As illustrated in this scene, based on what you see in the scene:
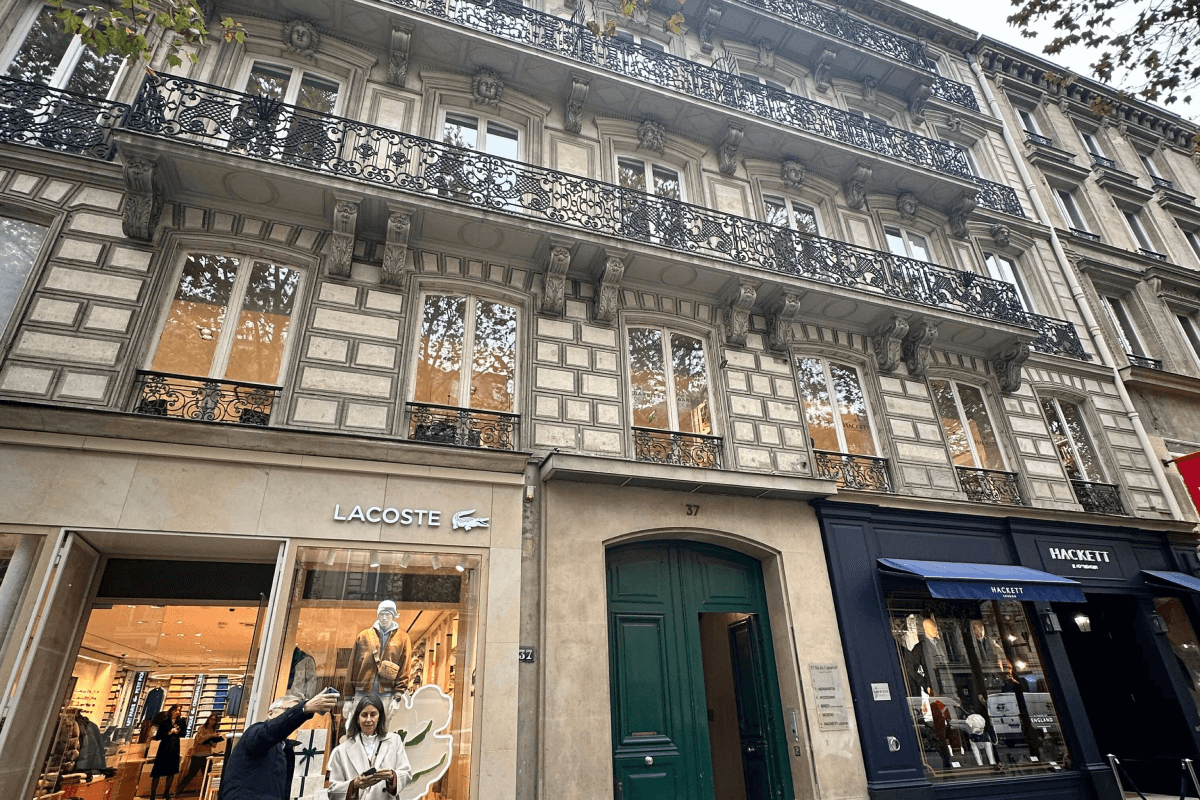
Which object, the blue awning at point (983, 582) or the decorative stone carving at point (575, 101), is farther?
the decorative stone carving at point (575, 101)

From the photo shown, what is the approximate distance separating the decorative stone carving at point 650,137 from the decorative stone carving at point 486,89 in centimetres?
269

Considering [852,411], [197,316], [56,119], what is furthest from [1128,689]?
[56,119]

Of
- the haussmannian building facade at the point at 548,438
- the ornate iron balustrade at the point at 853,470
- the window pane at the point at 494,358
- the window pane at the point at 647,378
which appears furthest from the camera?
the ornate iron balustrade at the point at 853,470

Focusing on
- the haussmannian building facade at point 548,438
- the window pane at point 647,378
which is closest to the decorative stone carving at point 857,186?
the haussmannian building facade at point 548,438

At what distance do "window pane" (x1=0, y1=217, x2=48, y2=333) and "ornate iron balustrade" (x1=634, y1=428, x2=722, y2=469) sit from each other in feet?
25.0

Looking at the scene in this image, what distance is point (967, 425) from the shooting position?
465 inches

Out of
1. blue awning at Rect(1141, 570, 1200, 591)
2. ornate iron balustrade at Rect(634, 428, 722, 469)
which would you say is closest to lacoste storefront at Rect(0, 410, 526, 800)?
ornate iron balustrade at Rect(634, 428, 722, 469)

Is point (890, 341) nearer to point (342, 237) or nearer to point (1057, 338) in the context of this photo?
point (1057, 338)

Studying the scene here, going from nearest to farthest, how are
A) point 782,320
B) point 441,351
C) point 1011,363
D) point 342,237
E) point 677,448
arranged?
point 342,237, point 441,351, point 677,448, point 782,320, point 1011,363

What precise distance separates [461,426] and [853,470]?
249 inches

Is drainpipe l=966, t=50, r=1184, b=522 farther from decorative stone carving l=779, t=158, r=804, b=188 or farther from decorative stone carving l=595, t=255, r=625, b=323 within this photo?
decorative stone carving l=595, t=255, r=625, b=323

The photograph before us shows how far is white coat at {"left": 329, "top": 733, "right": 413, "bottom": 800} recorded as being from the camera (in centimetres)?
494

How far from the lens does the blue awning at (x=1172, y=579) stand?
10.9 m

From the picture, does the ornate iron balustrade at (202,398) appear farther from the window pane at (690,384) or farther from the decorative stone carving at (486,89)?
the decorative stone carving at (486,89)
